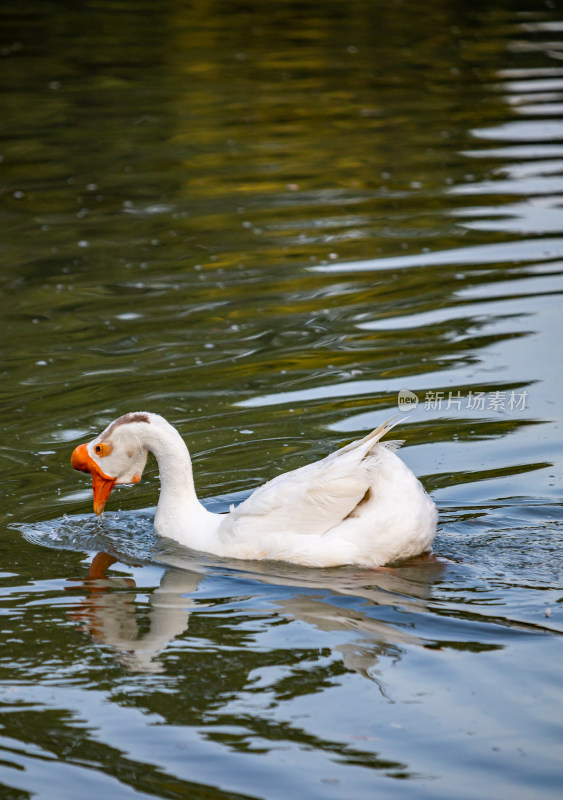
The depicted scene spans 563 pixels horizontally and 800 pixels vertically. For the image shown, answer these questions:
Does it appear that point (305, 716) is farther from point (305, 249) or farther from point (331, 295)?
point (305, 249)

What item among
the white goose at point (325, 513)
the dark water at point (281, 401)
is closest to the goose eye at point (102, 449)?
the white goose at point (325, 513)

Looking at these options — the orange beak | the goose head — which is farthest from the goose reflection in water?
the goose head

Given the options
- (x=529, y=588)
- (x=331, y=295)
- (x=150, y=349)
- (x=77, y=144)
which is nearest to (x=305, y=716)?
(x=529, y=588)

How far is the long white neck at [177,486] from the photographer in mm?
7086

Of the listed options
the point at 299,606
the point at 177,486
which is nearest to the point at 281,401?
the point at 177,486

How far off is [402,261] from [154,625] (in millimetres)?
7057

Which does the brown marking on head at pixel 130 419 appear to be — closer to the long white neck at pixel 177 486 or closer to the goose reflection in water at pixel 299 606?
the long white neck at pixel 177 486

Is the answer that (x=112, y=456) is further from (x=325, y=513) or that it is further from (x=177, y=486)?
(x=325, y=513)

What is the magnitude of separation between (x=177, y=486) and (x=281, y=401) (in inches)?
89.8

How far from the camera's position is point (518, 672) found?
17.9 ft

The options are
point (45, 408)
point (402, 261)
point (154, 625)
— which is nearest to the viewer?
point (154, 625)

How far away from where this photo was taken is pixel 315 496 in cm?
655

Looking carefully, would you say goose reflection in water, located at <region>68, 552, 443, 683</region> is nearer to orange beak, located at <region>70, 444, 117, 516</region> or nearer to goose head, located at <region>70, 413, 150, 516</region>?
orange beak, located at <region>70, 444, 117, 516</region>

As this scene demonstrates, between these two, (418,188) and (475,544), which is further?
(418,188)
